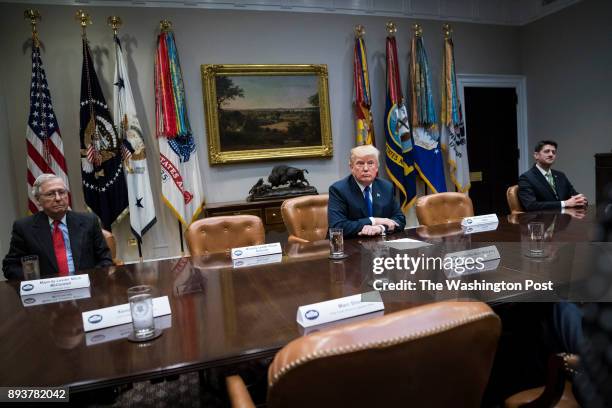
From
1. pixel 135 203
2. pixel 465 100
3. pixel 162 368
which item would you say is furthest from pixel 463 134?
pixel 162 368

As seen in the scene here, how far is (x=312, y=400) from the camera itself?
2.18ft

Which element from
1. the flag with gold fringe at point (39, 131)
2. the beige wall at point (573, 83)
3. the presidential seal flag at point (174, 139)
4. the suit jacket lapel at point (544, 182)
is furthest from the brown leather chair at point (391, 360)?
the beige wall at point (573, 83)

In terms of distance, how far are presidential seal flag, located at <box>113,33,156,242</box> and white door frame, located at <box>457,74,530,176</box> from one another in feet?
14.1

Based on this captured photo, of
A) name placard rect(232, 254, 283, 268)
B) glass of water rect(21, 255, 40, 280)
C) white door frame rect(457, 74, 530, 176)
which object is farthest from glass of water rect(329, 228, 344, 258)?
white door frame rect(457, 74, 530, 176)

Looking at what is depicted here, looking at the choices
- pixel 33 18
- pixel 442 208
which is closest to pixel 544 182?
pixel 442 208

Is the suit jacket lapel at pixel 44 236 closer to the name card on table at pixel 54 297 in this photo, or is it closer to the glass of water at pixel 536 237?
the name card on table at pixel 54 297

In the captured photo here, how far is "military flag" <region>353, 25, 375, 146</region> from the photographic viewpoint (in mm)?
4742

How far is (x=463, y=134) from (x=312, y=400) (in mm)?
5107

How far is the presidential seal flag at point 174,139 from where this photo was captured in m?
4.11

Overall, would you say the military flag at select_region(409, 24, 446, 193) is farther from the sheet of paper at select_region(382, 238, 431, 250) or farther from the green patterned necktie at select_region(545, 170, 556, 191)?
the sheet of paper at select_region(382, 238, 431, 250)

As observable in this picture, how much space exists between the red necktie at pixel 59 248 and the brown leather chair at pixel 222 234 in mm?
698

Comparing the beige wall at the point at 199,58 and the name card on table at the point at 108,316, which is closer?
the name card on table at the point at 108,316

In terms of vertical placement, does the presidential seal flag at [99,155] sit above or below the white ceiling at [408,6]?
below

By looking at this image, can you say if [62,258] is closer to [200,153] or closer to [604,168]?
[200,153]
